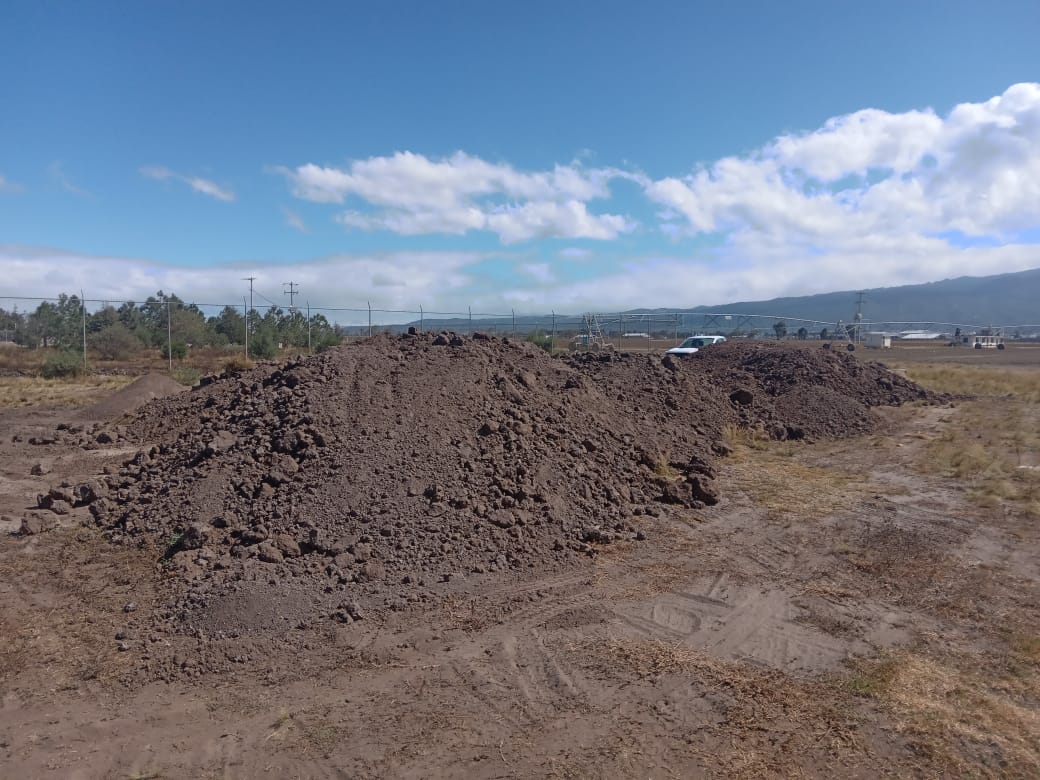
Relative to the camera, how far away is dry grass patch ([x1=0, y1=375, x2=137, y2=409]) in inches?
736

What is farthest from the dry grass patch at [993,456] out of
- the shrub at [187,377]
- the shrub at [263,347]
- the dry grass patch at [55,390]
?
the shrub at [263,347]

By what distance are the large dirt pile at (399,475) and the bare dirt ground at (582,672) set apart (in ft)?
1.35

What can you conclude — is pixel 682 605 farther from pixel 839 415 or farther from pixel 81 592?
pixel 839 415

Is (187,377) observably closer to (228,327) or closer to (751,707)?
(228,327)

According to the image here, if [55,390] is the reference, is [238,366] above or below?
above

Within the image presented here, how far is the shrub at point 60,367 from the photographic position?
24.5 m

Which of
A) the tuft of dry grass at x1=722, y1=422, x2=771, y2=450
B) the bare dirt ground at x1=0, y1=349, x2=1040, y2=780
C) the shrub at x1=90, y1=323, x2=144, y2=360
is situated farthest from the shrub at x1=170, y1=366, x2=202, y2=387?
the tuft of dry grass at x1=722, y1=422, x2=771, y2=450

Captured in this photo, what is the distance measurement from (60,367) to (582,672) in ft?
83.1

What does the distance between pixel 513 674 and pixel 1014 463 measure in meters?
11.2

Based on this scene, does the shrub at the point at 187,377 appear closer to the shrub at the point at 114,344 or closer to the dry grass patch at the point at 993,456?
the shrub at the point at 114,344

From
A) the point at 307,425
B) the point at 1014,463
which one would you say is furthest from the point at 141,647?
the point at 1014,463

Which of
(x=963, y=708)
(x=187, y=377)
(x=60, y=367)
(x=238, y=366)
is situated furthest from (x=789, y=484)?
(x=60, y=367)

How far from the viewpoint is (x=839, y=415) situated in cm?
1636

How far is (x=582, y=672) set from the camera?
4926mm
